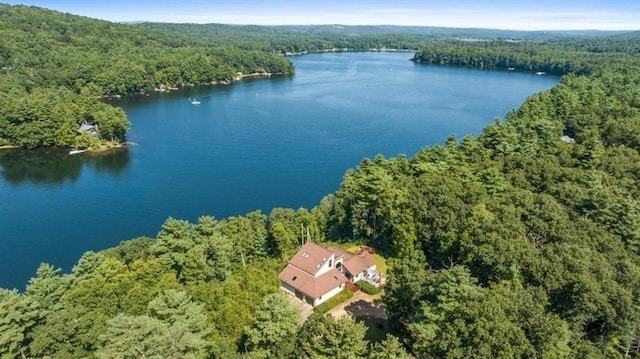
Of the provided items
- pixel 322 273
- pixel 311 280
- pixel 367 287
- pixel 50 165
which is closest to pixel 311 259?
pixel 322 273

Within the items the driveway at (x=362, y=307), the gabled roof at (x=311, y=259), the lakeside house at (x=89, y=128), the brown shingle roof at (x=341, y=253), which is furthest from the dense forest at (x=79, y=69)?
the driveway at (x=362, y=307)

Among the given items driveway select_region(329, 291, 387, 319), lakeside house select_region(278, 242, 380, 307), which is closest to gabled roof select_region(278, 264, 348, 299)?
lakeside house select_region(278, 242, 380, 307)

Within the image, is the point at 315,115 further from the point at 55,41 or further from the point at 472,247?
the point at 55,41

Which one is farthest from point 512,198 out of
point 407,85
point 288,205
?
point 407,85

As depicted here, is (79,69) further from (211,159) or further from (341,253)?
(341,253)

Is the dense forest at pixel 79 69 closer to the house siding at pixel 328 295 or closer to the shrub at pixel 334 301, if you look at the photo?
the house siding at pixel 328 295

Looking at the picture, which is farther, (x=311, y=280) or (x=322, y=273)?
(x=322, y=273)
